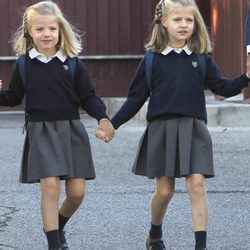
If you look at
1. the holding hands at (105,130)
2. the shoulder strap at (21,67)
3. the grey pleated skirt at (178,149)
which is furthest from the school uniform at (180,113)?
the shoulder strap at (21,67)

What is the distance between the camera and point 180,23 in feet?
16.8

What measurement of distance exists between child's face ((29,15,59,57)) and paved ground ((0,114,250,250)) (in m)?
1.35

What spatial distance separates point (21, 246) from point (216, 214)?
5.51 ft

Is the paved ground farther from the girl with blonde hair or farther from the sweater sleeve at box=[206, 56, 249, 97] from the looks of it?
the sweater sleeve at box=[206, 56, 249, 97]

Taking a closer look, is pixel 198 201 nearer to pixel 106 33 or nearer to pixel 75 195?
pixel 75 195

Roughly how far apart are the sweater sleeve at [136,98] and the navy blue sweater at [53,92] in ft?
0.42

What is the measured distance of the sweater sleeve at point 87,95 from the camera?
5207mm

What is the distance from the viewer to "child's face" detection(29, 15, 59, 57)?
202 inches

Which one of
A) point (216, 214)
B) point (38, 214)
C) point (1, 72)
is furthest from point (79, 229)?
point (1, 72)

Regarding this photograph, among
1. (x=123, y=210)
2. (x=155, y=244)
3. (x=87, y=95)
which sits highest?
(x=87, y=95)

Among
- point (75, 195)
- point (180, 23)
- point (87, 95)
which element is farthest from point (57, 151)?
point (180, 23)

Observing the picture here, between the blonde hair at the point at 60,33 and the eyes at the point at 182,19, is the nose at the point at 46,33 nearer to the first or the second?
the blonde hair at the point at 60,33

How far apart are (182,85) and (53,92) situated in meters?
0.78

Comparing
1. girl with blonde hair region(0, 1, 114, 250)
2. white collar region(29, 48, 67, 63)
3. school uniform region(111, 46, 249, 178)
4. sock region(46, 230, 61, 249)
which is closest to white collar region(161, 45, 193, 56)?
school uniform region(111, 46, 249, 178)
